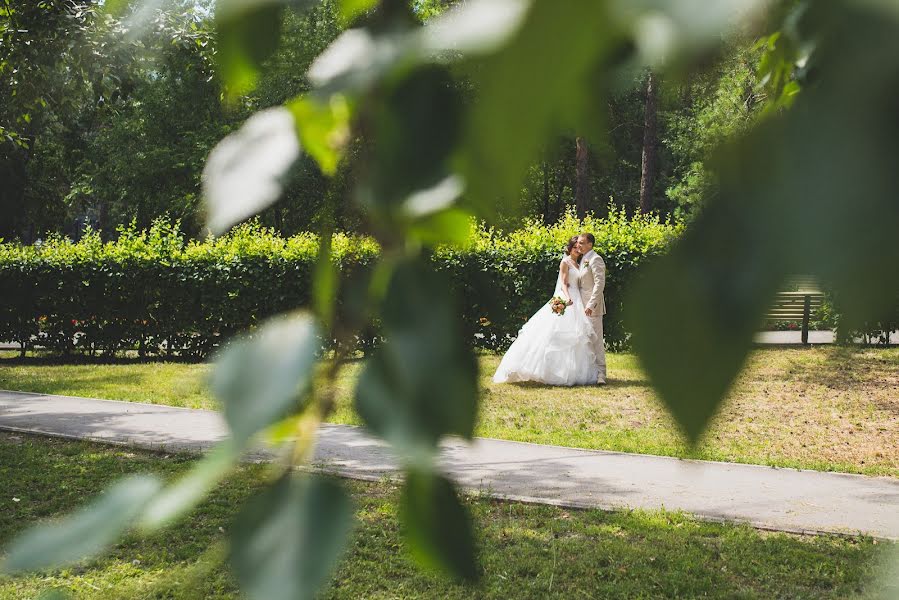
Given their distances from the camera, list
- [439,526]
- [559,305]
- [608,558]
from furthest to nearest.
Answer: [559,305] < [608,558] < [439,526]

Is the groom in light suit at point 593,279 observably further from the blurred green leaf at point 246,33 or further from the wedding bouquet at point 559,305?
the blurred green leaf at point 246,33

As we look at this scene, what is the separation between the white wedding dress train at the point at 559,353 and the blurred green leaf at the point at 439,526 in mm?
11994

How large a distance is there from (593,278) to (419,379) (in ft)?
40.7

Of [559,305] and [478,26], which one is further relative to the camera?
[559,305]

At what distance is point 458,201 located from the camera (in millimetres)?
347

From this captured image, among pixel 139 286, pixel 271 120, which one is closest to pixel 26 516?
pixel 271 120

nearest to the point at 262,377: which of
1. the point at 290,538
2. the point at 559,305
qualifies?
the point at 290,538

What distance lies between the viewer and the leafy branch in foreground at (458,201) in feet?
0.67

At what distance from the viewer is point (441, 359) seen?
30 cm

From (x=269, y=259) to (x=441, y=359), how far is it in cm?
1479

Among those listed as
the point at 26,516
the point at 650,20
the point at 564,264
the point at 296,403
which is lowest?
the point at 26,516

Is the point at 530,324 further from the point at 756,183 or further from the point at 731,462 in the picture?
the point at 756,183

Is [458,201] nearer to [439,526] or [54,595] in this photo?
[439,526]

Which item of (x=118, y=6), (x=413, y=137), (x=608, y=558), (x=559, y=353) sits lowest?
(x=608, y=558)
